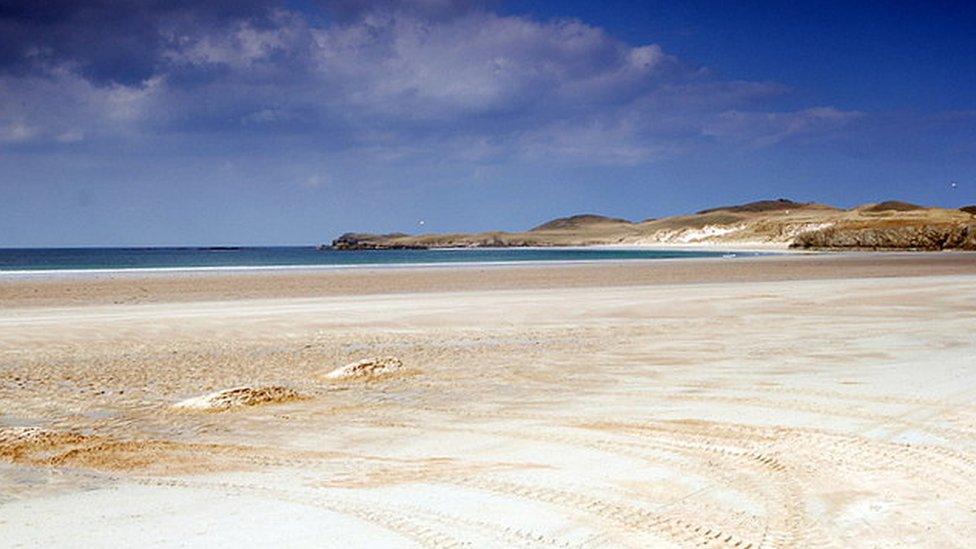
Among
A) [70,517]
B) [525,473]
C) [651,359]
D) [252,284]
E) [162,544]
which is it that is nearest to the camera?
[162,544]

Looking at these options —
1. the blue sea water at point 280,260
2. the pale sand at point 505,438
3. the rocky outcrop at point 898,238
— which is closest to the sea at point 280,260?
the blue sea water at point 280,260

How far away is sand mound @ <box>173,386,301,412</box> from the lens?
8203 millimetres

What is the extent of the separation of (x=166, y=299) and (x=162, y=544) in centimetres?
2088

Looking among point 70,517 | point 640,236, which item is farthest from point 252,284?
point 640,236

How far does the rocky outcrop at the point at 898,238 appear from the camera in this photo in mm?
88062

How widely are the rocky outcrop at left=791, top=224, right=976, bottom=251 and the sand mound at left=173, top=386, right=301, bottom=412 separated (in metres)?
92.6

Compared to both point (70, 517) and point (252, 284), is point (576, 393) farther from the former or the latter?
point (252, 284)

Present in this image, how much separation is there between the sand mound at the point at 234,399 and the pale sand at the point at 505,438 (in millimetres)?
235

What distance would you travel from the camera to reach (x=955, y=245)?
287ft

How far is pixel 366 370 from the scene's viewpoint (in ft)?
33.1

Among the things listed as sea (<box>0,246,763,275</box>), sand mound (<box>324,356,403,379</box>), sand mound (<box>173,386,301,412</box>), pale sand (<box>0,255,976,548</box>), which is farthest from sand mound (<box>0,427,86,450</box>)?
sea (<box>0,246,763,275</box>)

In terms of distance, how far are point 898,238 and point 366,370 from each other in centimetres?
9384

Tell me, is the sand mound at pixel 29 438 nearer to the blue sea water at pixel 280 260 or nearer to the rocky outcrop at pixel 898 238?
the blue sea water at pixel 280 260

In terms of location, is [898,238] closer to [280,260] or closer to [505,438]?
[280,260]
